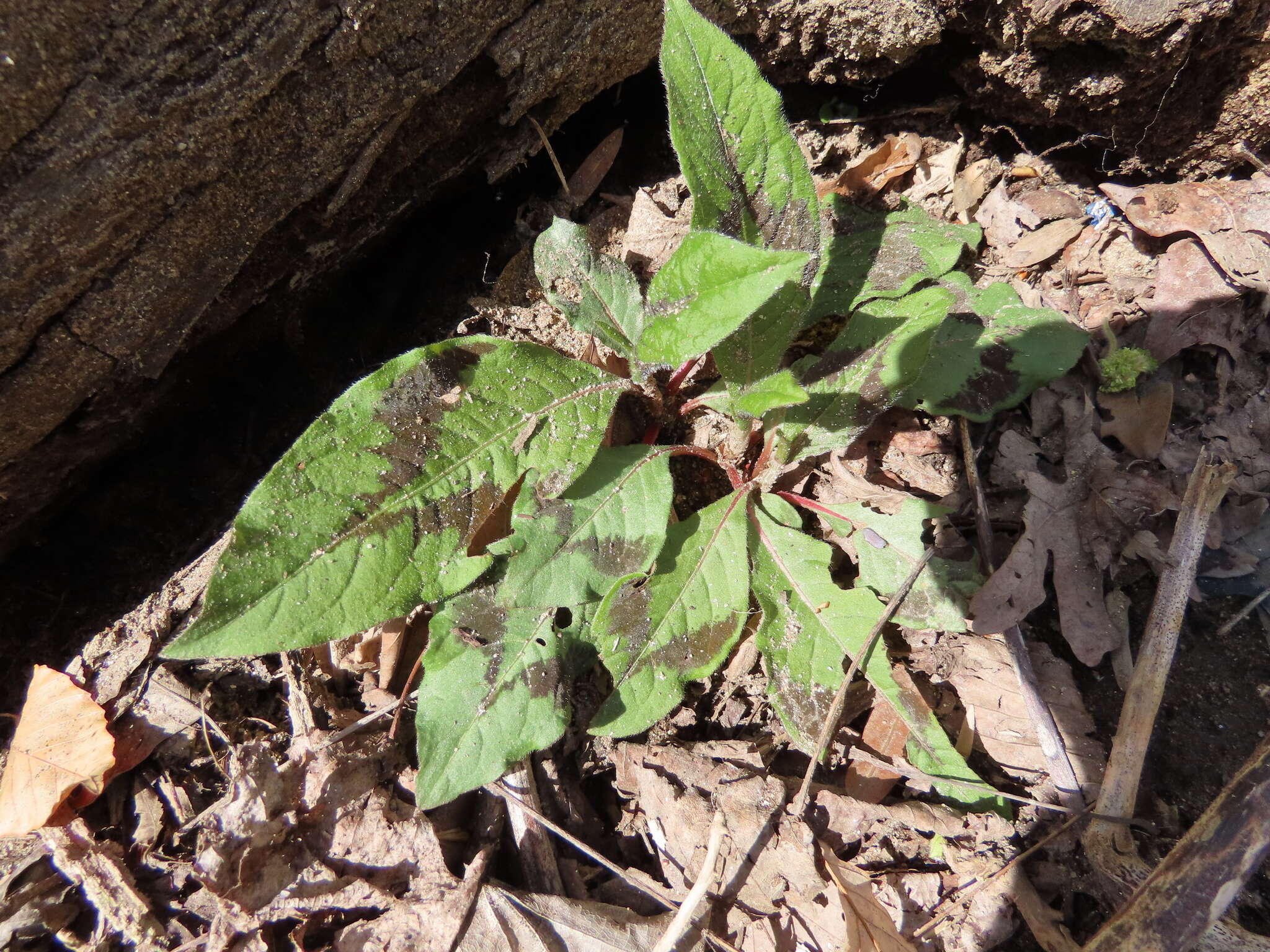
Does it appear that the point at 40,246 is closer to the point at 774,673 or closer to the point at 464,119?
the point at 464,119

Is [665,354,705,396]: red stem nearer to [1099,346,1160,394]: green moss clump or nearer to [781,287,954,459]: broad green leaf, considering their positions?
[781,287,954,459]: broad green leaf

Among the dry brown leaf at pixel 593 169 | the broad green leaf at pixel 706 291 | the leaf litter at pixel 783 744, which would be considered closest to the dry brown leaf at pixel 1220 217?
the leaf litter at pixel 783 744

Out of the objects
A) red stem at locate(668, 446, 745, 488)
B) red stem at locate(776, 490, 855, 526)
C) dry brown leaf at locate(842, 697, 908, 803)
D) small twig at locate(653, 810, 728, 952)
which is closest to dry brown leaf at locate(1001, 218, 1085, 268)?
red stem at locate(776, 490, 855, 526)

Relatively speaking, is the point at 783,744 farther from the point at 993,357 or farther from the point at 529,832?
the point at 993,357

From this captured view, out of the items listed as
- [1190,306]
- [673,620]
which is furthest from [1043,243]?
[673,620]

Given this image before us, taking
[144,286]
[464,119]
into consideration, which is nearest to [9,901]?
[144,286]

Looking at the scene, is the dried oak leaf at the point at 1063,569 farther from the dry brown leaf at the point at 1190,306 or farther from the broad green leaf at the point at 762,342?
the broad green leaf at the point at 762,342
